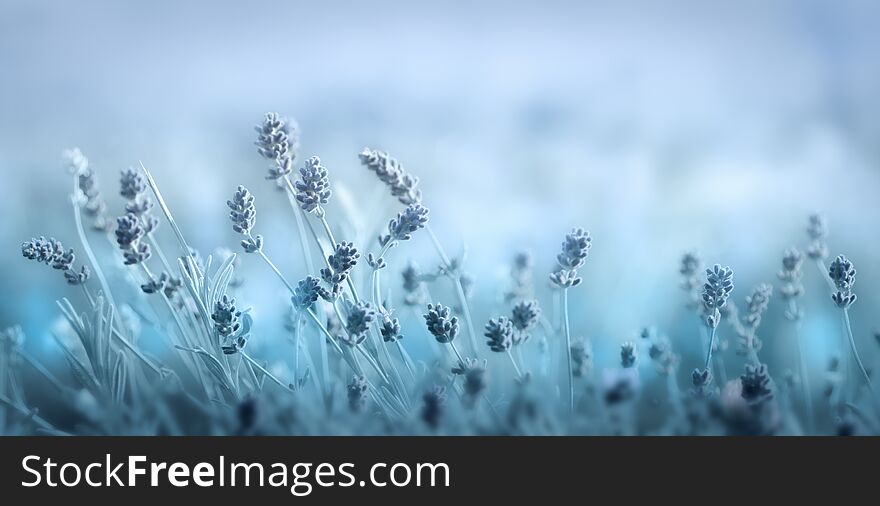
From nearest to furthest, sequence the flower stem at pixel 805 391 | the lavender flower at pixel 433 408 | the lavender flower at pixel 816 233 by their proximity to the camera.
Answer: the lavender flower at pixel 433 408
the flower stem at pixel 805 391
the lavender flower at pixel 816 233

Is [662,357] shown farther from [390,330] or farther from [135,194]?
[135,194]

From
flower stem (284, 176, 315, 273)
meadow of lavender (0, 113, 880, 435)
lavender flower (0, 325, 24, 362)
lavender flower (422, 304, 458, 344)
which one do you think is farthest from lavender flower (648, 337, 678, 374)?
lavender flower (0, 325, 24, 362)

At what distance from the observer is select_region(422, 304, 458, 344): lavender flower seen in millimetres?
595

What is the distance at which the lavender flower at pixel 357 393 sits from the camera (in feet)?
2.00

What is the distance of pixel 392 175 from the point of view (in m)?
0.65

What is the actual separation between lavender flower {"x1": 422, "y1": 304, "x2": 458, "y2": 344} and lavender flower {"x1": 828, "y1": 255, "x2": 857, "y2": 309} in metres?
0.31

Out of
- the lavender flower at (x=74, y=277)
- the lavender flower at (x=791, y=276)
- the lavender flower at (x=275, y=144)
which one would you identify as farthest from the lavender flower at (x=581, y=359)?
the lavender flower at (x=74, y=277)

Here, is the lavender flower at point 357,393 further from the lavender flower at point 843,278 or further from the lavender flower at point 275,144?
the lavender flower at point 843,278

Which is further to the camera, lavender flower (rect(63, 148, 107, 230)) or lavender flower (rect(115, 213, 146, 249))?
lavender flower (rect(63, 148, 107, 230))

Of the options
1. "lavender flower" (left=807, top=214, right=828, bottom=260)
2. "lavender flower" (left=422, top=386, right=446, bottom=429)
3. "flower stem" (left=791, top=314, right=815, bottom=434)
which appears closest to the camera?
"lavender flower" (left=422, top=386, right=446, bottom=429)

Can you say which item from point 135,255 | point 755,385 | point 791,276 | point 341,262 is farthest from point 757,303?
point 135,255

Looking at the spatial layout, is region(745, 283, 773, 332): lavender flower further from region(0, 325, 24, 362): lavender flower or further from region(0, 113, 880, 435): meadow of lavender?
region(0, 325, 24, 362): lavender flower
